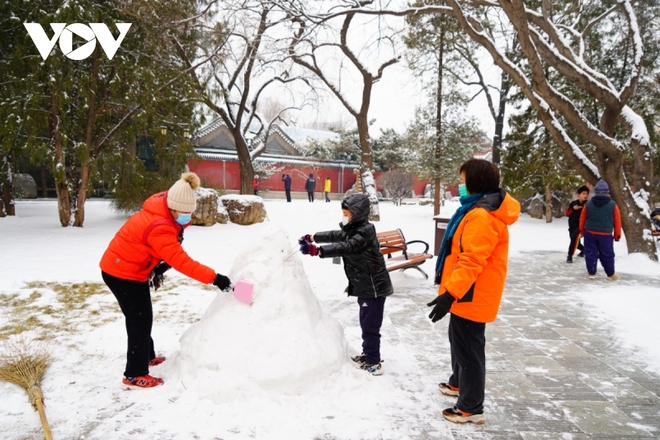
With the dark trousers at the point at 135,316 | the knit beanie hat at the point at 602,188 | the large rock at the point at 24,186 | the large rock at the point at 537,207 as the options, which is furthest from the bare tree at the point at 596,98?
the large rock at the point at 24,186

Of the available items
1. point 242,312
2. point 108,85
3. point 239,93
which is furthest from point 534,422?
point 239,93

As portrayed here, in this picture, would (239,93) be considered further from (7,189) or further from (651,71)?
(651,71)

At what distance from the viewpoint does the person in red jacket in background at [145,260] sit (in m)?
3.10

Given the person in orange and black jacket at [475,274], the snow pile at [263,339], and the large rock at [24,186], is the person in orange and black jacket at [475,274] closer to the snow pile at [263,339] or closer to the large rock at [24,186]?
the snow pile at [263,339]

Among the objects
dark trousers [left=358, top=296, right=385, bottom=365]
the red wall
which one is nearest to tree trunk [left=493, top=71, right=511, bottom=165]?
the red wall

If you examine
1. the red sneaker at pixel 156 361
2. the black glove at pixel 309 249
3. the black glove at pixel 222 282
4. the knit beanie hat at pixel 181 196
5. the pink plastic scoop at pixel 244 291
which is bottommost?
the red sneaker at pixel 156 361

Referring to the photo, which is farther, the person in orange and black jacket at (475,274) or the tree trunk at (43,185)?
the tree trunk at (43,185)

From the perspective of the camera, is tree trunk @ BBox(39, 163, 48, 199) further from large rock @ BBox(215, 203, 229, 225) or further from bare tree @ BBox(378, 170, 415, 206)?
bare tree @ BBox(378, 170, 415, 206)

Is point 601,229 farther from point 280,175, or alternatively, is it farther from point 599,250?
point 280,175

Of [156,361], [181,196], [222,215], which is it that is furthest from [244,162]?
[181,196]

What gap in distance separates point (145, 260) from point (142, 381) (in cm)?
93

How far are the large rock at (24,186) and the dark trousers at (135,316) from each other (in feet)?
75.5

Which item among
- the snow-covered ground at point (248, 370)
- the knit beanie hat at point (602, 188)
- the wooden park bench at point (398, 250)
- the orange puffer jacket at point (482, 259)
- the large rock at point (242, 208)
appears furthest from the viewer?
the large rock at point (242, 208)

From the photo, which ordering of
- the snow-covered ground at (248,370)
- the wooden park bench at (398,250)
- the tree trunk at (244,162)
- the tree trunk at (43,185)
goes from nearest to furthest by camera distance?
the snow-covered ground at (248,370) < the wooden park bench at (398,250) < the tree trunk at (244,162) < the tree trunk at (43,185)
